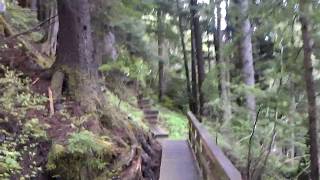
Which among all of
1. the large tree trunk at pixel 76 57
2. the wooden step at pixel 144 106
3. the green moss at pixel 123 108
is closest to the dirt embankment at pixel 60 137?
the large tree trunk at pixel 76 57

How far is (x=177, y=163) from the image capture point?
31.6 feet

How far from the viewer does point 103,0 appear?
430 inches

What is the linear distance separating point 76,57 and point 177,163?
302 centimetres

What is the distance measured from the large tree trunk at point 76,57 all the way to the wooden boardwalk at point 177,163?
5.90ft

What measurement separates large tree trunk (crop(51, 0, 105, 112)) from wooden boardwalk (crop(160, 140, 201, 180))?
1798 mm

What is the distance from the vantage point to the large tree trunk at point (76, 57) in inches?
336

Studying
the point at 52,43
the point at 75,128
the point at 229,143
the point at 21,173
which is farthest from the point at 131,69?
the point at 21,173

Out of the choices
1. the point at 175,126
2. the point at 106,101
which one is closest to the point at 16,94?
the point at 106,101

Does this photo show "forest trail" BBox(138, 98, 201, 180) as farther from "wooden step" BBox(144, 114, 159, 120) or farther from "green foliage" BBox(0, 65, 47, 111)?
"wooden step" BBox(144, 114, 159, 120)

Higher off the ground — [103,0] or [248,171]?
[103,0]

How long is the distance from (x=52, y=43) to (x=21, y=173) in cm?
719

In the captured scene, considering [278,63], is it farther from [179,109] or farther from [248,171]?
[179,109]

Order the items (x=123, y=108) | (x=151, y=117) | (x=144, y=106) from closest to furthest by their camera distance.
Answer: (x=123, y=108) → (x=151, y=117) → (x=144, y=106)

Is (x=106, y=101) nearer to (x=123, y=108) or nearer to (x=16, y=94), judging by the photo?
(x=16, y=94)
